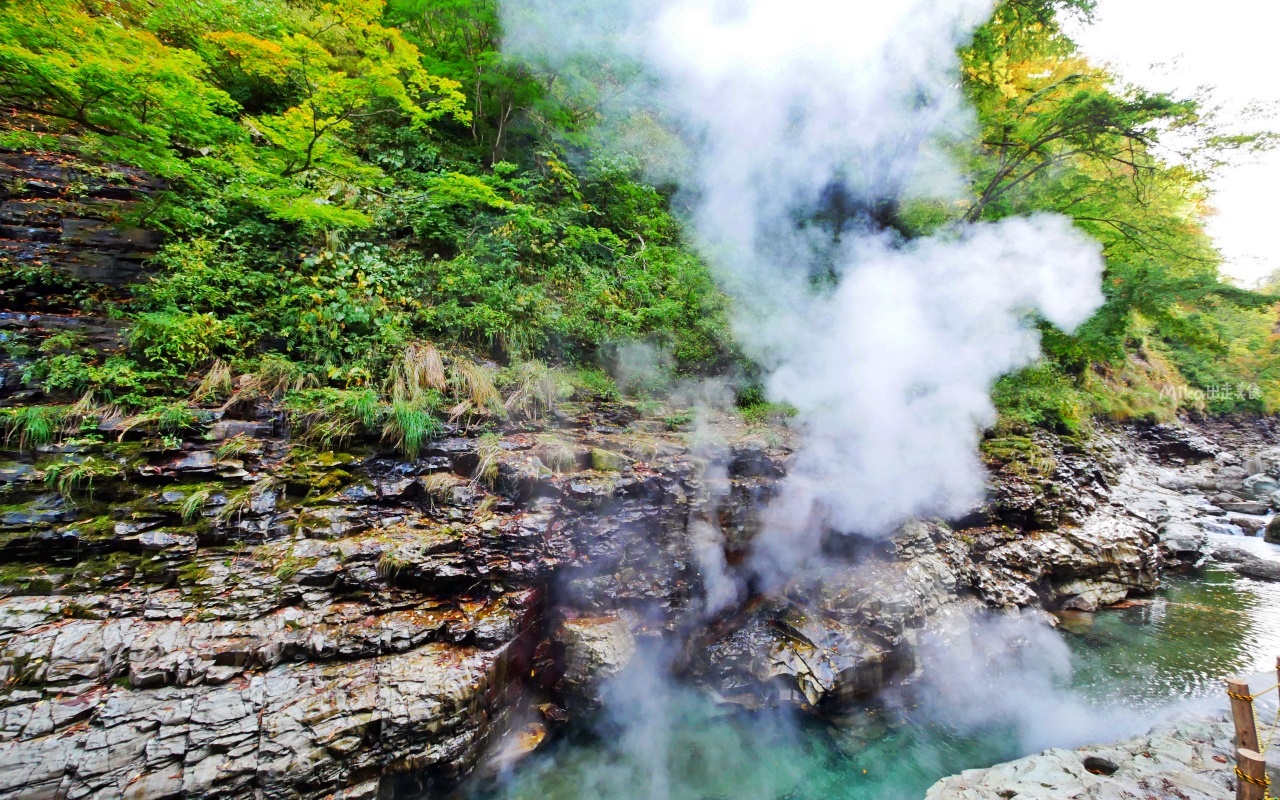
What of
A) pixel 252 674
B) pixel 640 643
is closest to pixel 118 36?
pixel 252 674

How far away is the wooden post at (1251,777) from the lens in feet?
8.34

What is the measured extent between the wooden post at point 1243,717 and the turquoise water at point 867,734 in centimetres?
138

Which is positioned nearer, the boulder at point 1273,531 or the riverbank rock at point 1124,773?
the riverbank rock at point 1124,773

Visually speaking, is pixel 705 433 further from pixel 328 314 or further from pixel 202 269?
pixel 202 269

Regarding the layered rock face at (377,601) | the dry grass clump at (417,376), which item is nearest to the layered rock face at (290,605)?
the layered rock face at (377,601)

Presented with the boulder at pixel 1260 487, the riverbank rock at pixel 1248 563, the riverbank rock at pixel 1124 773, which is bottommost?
the riverbank rock at pixel 1124 773

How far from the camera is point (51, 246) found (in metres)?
4.24

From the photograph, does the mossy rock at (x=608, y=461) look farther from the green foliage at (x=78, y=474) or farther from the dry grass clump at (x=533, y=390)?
the green foliage at (x=78, y=474)

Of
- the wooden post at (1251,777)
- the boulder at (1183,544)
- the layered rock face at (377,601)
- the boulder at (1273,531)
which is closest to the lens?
the wooden post at (1251,777)

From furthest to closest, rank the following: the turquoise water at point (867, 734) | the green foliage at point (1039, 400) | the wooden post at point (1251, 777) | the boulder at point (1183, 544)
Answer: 1. the green foliage at point (1039, 400)
2. the boulder at point (1183, 544)
3. the turquoise water at point (867, 734)
4. the wooden post at point (1251, 777)

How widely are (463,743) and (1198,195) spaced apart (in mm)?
12899

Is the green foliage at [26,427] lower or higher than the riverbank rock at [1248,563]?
higher

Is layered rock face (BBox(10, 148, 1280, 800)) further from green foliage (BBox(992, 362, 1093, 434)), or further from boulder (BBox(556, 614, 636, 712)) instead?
green foliage (BBox(992, 362, 1093, 434))

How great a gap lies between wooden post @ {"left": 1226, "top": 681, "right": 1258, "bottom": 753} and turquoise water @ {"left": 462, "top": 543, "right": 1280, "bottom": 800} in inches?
54.2
